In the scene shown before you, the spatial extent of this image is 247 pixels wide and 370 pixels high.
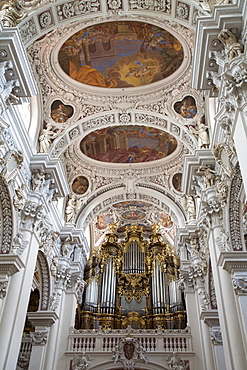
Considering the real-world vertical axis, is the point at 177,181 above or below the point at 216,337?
above

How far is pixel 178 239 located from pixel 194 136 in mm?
5722

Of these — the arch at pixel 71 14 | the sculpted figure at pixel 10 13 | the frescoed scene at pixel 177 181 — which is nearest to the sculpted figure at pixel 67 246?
the frescoed scene at pixel 177 181

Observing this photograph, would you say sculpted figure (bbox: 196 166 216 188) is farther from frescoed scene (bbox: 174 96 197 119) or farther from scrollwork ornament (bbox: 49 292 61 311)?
scrollwork ornament (bbox: 49 292 61 311)

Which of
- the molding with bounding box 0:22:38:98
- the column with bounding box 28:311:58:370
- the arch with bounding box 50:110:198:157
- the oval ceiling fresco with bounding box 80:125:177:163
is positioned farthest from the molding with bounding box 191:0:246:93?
the column with bounding box 28:311:58:370

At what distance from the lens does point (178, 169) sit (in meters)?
17.7

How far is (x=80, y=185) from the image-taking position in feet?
59.2

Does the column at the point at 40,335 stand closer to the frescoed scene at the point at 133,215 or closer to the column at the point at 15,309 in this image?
the column at the point at 15,309

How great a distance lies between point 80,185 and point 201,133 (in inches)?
274

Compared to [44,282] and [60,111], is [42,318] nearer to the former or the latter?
[44,282]

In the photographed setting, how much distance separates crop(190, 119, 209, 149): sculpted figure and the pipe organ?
7740 mm

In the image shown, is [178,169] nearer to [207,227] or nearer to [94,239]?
[207,227]

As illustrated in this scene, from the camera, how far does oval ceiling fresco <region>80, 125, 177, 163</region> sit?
16.2 metres

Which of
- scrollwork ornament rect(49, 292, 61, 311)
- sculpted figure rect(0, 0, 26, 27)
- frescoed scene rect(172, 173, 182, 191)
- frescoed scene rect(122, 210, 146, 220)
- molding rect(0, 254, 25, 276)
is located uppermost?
frescoed scene rect(122, 210, 146, 220)

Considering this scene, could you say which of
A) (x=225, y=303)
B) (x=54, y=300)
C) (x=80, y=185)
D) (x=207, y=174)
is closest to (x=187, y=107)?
(x=207, y=174)
